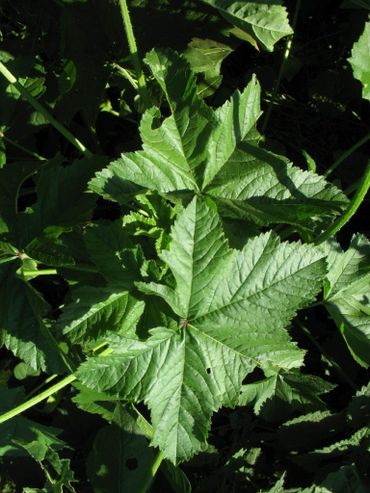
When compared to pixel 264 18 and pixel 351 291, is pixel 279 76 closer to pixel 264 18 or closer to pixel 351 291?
pixel 264 18

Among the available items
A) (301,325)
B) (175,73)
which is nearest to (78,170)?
(175,73)

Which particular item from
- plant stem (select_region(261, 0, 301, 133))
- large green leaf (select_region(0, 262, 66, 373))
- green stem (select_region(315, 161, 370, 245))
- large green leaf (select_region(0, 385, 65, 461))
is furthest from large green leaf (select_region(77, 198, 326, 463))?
plant stem (select_region(261, 0, 301, 133))

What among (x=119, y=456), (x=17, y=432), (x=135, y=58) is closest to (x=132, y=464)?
(x=119, y=456)

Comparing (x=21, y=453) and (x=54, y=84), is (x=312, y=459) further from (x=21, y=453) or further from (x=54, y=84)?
(x=54, y=84)

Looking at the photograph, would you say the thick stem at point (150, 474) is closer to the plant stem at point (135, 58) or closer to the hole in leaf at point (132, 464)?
the hole in leaf at point (132, 464)

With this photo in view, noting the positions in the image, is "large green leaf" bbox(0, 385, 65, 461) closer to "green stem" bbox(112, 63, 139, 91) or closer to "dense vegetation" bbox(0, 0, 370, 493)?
"dense vegetation" bbox(0, 0, 370, 493)

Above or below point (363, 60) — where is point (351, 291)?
below

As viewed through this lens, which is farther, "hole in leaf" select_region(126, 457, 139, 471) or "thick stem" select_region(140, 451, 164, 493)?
"hole in leaf" select_region(126, 457, 139, 471)

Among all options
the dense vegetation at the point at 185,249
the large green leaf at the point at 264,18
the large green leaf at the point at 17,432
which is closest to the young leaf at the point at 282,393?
the dense vegetation at the point at 185,249
